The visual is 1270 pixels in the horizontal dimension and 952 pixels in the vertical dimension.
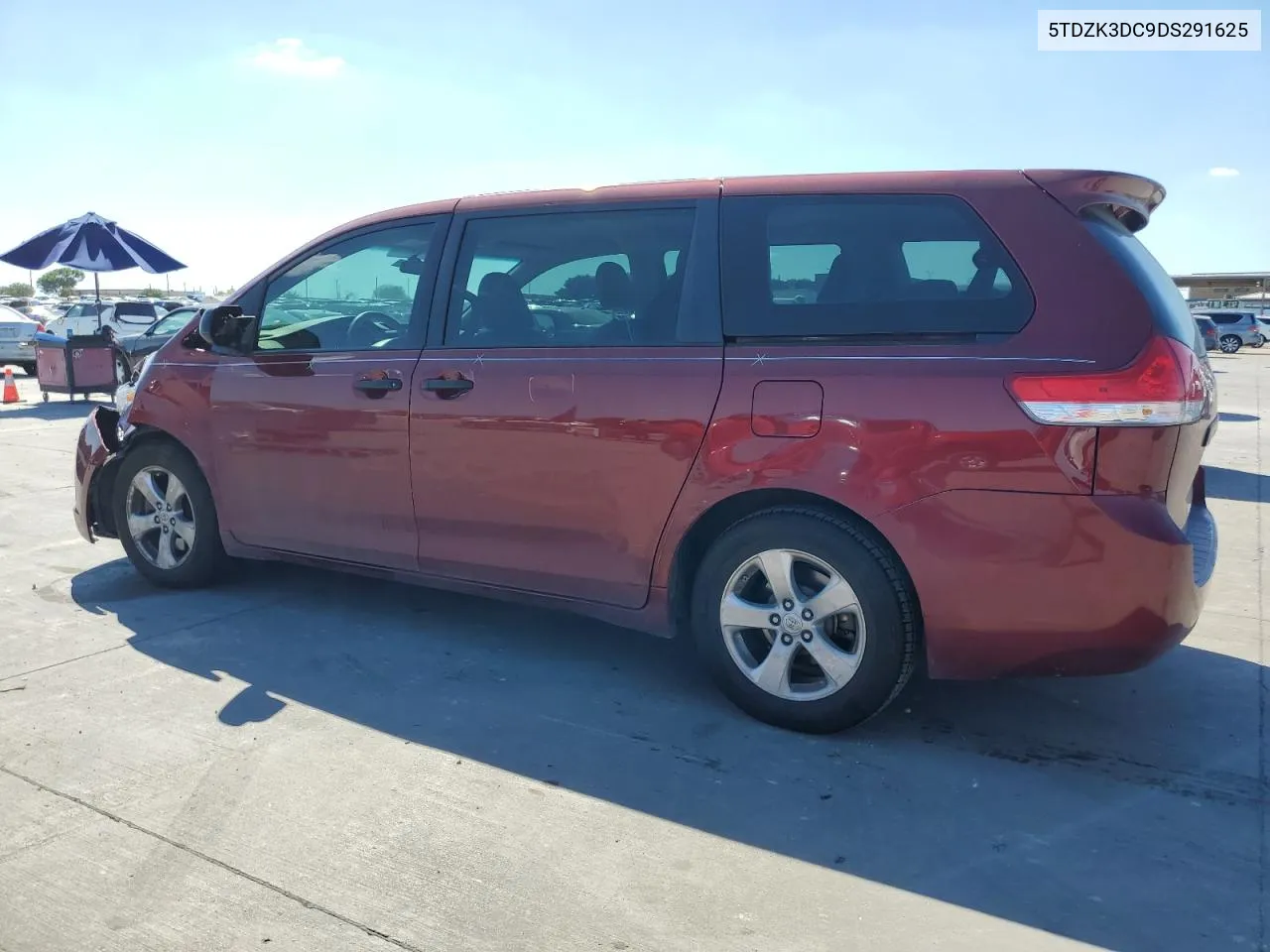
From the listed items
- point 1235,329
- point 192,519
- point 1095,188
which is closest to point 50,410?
point 192,519

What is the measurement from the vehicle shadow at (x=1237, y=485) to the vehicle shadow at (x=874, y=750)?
443 centimetres

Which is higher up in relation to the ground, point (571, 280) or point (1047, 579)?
point (571, 280)

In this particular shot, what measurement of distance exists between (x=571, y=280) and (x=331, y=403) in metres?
1.21

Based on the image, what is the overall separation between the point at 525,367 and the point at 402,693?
1331 millimetres

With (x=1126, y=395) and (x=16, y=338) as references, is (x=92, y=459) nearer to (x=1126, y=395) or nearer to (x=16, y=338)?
(x=1126, y=395)

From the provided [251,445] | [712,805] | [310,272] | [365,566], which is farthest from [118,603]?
[712,805]

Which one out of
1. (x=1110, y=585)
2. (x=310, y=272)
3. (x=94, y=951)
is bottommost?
(x=94, y=951)

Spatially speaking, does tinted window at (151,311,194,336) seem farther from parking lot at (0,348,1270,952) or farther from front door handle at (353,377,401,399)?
front door handle at (353,377,401,399)

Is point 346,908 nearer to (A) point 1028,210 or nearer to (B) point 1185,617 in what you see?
(B) point 1185,617

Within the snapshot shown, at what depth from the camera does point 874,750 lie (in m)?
3.50

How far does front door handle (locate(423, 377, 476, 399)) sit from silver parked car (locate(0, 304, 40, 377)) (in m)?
A: 19.6

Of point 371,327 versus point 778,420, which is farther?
point 371,327

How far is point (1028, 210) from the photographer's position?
11.0 feet

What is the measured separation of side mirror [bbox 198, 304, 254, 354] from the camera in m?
4.84
